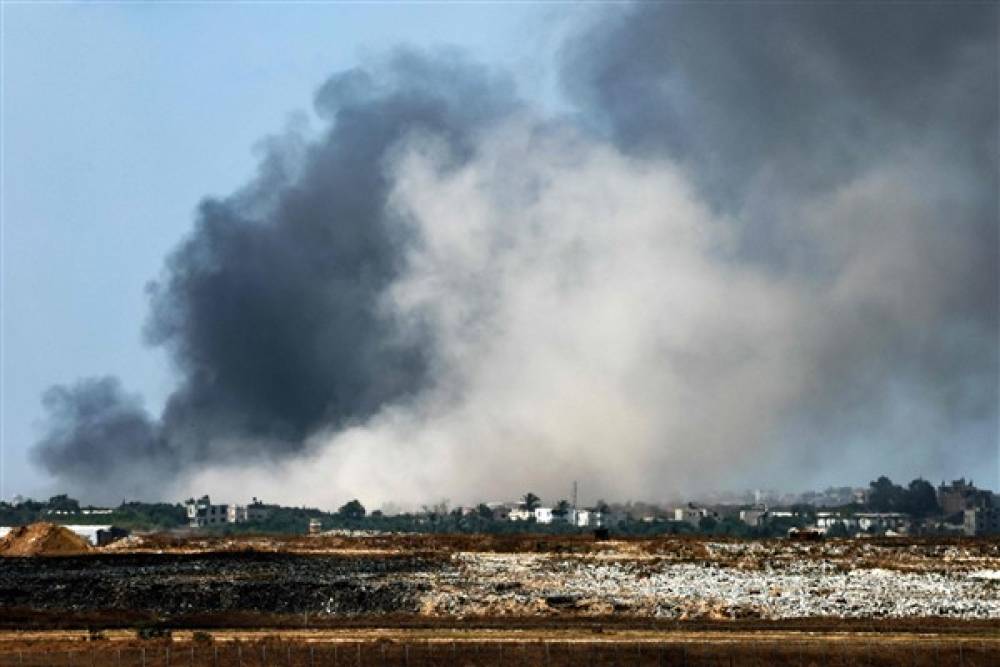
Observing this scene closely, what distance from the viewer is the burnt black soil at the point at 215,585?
368 feet

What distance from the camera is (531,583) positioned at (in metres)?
124

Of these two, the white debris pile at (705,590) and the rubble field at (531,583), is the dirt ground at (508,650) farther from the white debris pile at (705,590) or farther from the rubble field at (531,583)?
the white debris pile at (705,590)

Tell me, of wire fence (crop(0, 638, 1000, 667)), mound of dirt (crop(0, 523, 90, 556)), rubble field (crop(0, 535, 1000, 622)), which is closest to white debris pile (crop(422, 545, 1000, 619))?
rubble field (crop(0, 535, 1000, 622))

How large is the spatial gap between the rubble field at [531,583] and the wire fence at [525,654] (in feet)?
59.7

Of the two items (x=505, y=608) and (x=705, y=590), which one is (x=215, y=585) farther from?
(x=705, y=590)

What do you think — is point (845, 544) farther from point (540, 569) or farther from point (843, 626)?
point (843, 626)

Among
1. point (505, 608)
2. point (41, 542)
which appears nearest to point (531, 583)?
point (505, 608)

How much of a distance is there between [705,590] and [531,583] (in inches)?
542

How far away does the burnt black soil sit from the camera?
112062 millimetres

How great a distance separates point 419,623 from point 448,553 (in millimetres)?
69507

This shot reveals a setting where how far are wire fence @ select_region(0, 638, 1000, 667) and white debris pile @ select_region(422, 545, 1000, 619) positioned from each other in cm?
1967

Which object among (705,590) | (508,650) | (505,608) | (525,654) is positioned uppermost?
(705,590)

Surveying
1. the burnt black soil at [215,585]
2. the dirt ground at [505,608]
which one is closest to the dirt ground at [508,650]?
the dirt ground at [505,608]

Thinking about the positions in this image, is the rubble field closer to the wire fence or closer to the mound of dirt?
the mound of dirt
